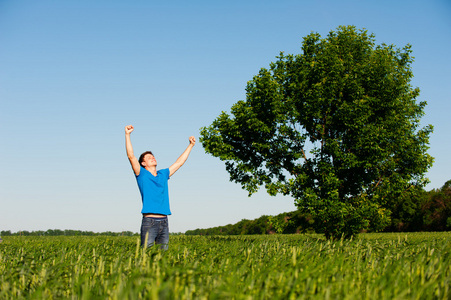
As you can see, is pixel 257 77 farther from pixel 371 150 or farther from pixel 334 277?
pixel 334 277

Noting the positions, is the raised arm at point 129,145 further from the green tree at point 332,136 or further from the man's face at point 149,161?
the green tree at point 332,136

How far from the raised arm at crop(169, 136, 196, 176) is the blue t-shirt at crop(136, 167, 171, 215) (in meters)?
0.40

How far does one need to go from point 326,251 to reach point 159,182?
3325 millimetres

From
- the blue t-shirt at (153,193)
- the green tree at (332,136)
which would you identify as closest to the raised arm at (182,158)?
the blue t-shirt at (153,193)

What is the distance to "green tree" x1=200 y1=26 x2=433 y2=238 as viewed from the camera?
52.4 ft

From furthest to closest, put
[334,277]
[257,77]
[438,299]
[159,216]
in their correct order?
[257,77]
[159,216]
[334,277]
[438,299]

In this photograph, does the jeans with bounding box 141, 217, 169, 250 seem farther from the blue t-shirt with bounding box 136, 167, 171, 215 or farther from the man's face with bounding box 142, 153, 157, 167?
the man's face with bounding box 142, 153, 157, 167

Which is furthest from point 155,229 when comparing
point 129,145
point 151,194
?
point 129,145

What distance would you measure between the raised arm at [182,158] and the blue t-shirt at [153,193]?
40cm

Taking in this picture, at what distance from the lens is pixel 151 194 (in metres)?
6.82

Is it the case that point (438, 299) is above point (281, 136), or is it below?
below

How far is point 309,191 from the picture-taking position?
1598 cm

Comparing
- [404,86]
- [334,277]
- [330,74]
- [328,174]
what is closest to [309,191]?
[328,174]

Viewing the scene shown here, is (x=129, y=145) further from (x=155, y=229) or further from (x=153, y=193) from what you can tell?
(x=155, y=229)
